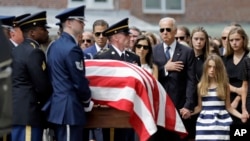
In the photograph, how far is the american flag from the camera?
32.2 feet

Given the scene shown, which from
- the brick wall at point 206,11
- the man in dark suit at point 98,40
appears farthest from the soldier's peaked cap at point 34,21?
the brick wall at point 206,11

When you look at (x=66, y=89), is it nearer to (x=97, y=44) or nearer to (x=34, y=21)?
(x=34, y=21)

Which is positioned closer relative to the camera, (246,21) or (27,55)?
(27,55)

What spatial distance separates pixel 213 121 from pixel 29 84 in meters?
3.27

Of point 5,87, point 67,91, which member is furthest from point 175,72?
point 5,87

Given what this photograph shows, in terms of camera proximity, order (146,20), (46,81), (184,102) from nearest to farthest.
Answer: (46,81) → (184,102) → (146,20)

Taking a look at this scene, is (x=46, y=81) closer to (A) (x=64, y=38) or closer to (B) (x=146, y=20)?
(A) (x=64, y=38)

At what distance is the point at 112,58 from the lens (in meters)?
10.9

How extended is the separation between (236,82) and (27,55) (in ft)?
12.0

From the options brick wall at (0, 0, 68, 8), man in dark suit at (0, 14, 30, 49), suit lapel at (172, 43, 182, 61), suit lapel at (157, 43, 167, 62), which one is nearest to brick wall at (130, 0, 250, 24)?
brick wall at (0, 0, 68, 8)

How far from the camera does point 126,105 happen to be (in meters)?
9.73

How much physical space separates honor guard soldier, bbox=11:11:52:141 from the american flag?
0.55m

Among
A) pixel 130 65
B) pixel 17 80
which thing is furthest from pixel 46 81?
pixel 130 65

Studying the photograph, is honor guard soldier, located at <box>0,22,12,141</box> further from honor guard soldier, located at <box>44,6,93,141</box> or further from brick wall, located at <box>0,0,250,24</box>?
brick wall, located at <box>0,0,250,24</box>
